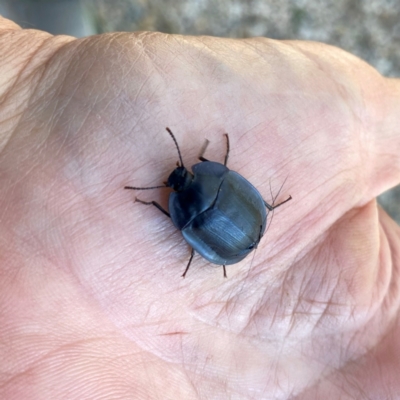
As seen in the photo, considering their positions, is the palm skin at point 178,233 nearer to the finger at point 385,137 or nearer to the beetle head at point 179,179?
the finger at point 385,137

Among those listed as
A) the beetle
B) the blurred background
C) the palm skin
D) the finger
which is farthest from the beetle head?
the blurred background

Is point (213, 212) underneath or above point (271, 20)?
underneath

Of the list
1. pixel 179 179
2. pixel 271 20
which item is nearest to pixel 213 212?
pixel 179 179

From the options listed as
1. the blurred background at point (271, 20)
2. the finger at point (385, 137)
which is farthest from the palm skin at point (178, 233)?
the blurred background at point (271, 20)

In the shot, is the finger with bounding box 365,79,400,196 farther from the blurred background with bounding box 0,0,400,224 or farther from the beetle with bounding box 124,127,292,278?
the blurred background with bounding box 0,0,400,224

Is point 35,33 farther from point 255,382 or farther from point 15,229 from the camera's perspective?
point 255,382

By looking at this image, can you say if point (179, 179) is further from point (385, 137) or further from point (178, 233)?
point (385, 137)
